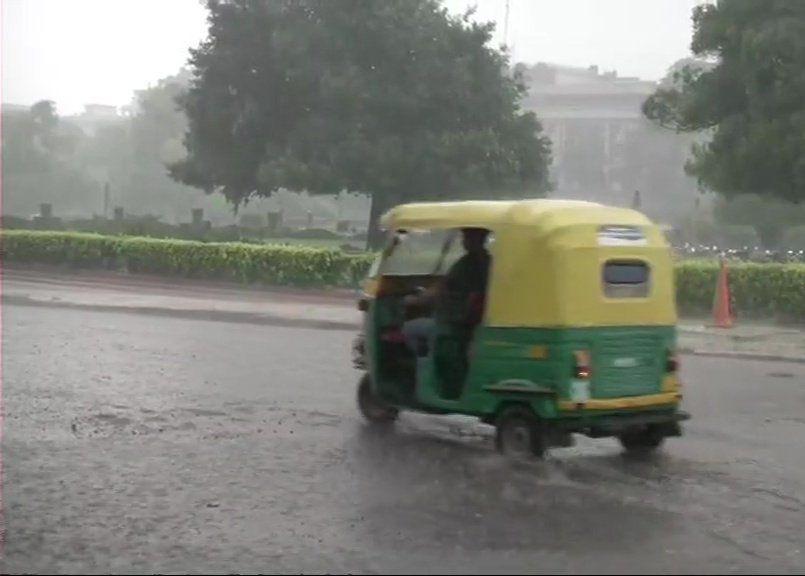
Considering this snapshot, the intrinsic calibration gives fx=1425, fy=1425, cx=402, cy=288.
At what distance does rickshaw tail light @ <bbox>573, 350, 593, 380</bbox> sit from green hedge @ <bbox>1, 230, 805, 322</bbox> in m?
14.5

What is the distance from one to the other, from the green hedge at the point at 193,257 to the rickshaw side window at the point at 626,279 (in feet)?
61.8

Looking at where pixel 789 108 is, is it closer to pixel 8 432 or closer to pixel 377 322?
pixel 377 322

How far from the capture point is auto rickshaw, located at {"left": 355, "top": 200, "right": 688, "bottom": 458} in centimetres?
1014

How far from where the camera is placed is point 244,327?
2156 cm

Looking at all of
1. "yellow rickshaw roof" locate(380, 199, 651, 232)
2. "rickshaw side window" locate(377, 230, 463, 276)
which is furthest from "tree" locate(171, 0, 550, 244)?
"yellow rickshaw roof" locate(380, 199, 651, 232)

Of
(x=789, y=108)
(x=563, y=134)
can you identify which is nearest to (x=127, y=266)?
(x=789, y=108)

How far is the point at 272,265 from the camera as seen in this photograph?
100ft

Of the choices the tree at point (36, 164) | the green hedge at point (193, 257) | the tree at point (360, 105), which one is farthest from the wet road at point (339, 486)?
the tree at point (36, 164)

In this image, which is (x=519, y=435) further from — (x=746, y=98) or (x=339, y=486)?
(x=746, y=98)

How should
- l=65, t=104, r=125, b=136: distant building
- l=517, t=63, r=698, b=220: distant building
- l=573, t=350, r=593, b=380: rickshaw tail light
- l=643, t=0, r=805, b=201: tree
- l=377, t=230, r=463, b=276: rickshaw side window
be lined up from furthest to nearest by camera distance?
1. l=65, t=104, r=125, b=136: distant building
2. l=517, t=63, r=698, b=220: distant building
3. l=643, t=0, r=805, b=201: tree
4. l=377, t=230, r=463, b=276: rickshaw side window
5. l=573, t=350, r=593, b=380: rickshaw tail light

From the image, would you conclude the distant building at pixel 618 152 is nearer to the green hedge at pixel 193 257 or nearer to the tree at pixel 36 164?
the green hedge at pixel 193 257

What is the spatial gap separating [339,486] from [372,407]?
297 centimetres

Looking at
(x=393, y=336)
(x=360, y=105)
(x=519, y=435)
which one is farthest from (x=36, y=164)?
(x=519, y=435)

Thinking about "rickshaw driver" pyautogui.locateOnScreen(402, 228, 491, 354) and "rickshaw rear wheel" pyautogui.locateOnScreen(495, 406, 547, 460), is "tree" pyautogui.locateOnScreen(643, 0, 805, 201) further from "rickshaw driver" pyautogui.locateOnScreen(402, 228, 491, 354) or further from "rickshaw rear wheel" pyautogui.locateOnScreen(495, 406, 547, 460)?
"rickshaw rear wheel" pyautogui.locateOnScreen(495, 406, 547, 460)
